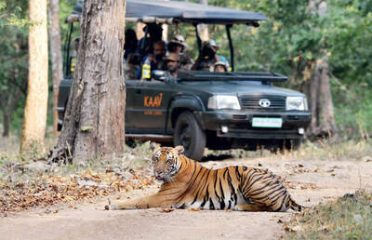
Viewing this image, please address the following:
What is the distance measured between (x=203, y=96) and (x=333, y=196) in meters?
4.74

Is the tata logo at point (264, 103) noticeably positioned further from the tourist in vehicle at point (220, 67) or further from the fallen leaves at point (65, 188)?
the fallen leaves at point (65, 188)

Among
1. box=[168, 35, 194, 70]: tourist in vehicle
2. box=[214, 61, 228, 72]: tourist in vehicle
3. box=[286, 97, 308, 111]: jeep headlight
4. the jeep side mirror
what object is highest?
box=[168, 35, 194, 70]: tourist in vehicle

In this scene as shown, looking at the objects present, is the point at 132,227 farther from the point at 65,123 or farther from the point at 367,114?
the point at 367,114

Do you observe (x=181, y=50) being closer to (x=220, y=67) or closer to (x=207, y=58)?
(x=207, y=58)

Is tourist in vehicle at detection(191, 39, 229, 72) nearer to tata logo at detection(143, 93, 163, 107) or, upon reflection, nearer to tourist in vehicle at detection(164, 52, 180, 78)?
tourist in vehicle at detection(164, 52, 180, 78)

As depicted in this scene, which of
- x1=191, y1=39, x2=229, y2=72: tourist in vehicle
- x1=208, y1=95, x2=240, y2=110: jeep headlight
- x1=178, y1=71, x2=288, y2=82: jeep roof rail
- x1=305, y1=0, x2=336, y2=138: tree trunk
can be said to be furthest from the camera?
x1=305, y1=0, x2=336, y2=138: tree trunk

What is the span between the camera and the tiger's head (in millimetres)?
9125

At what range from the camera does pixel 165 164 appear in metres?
9.13

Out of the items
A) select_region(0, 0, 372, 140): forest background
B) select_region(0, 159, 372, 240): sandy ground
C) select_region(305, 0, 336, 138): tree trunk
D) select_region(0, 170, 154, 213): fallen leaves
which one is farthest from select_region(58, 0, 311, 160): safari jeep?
select_region(305, 0, 336, 138): tree trunk

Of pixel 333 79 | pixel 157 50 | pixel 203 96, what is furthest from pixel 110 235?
pixel 333 79

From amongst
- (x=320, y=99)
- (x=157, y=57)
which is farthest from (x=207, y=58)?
(x=320, y=99)

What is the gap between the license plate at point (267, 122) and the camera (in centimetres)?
1481

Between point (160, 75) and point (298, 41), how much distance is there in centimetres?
773

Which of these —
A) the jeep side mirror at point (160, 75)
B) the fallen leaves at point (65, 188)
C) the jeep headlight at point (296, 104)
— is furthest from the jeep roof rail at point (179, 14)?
the fallen leaves at point (65, 188)
